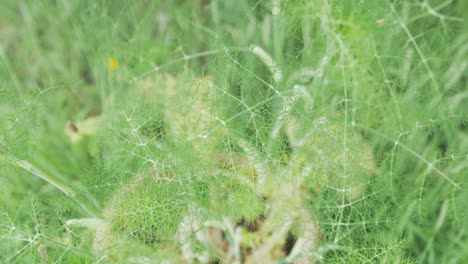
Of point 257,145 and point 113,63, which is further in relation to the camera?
point 113,63

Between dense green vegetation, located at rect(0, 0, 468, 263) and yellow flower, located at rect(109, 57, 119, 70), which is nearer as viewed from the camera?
dense green vegetation, located at rect(0, 0, 468, 263)

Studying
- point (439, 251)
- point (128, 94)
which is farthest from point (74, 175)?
point (439, 251)

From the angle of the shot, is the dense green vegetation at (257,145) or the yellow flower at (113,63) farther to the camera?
the yellow flower at (113,63)

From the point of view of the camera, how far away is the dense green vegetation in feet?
4.82

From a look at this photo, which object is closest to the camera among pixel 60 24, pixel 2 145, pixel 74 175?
pixel 2 145

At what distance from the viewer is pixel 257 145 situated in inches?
59.9

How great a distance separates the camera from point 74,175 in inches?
71.9

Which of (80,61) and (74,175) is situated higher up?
(80,61)

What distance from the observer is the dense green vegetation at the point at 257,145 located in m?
1.47

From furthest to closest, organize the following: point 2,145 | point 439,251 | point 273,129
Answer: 1. point 439,251
2. point 273,129
3. point 2,145

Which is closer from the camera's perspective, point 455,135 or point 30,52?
point 455,135

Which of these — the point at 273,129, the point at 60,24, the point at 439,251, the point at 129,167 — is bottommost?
the point at 439,251

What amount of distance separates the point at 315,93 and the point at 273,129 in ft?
0.64

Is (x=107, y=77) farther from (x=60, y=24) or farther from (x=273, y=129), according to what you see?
(x=273, y=129)
